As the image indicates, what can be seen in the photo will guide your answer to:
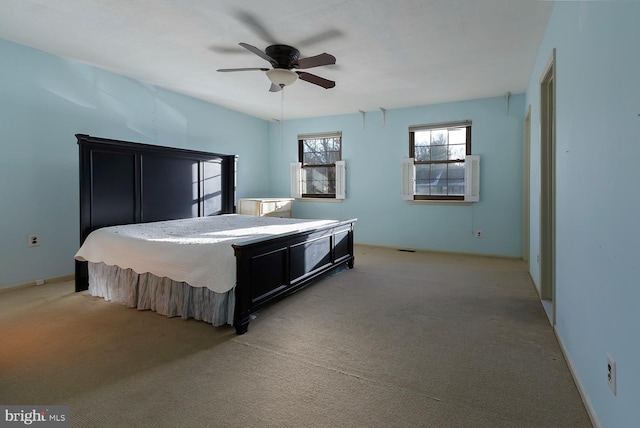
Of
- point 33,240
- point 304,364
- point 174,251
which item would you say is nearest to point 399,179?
point 174,251

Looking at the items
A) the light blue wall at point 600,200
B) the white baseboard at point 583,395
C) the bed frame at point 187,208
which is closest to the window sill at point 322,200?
the bed frame at point 187,208

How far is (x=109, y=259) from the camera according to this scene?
309cm

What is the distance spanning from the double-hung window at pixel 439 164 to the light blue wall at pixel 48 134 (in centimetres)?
409

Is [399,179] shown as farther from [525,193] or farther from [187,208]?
[187,208]

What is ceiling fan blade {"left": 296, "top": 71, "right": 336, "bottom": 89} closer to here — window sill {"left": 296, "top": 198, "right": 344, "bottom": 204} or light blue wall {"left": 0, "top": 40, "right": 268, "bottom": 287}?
light blue wall {"left": 0, "top": 40, "right": 268, "bottom": 287}

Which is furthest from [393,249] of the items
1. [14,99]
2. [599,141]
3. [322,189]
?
[14,99]

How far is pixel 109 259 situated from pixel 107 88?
7.62 ft

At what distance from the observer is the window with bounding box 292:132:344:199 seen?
6551 millimetres

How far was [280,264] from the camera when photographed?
9.91 ft

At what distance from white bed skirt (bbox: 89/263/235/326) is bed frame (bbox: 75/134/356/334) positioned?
0.17 meters

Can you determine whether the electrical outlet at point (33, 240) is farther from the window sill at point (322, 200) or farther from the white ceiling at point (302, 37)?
the window sill at point (322, 200)

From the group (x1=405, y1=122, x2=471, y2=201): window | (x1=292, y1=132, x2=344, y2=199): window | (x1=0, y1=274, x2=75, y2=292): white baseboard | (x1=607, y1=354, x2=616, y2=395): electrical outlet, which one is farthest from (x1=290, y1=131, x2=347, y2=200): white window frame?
(x1=607, y1=354, x2=616, y2=395): electrical outlet

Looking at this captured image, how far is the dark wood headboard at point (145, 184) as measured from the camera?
3445 millimetres

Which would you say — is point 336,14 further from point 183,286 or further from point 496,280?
point 496,280
